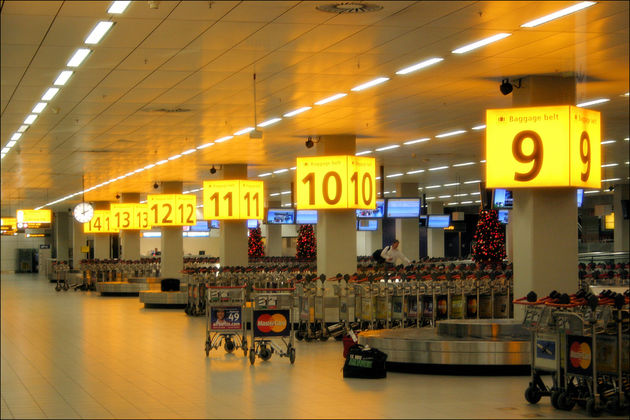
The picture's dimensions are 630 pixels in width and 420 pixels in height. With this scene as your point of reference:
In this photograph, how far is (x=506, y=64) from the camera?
41.9 ft

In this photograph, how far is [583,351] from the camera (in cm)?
938

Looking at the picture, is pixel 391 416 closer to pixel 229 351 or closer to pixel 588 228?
pixel 229 351

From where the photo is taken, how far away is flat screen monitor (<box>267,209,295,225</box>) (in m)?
36.6

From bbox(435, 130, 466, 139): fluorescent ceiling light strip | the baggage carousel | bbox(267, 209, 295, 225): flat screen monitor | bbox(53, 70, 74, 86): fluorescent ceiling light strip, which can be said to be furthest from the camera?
bbox(267, 209, 295, 225): flat screen monitor

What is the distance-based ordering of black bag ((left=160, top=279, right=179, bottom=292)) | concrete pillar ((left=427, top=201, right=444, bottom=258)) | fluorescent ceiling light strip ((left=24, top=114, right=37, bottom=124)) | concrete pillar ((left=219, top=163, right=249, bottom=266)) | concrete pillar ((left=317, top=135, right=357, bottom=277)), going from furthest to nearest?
1. concrete pillar ((left=427, top=201, right=444, bottom=258))
2. black bag ((left=160, top=279, right=179, bottom=292))
3. concrete pillar ((left=219, top=163, right=249, bottom=266))
4. concrete pillar ((left=317, top=135, right=357, bottom=277))
5. fluorescent ceiling light strip ((left=24, top=114, right=37, bottom=124))

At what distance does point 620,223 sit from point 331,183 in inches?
872

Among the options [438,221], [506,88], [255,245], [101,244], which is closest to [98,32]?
[506,88]

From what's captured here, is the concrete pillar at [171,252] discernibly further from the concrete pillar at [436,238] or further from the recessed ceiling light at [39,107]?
the concrete pillar at [436,238]

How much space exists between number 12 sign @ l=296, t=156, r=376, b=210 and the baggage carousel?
5.63 m

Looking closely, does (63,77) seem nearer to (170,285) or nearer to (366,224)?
(170,285)

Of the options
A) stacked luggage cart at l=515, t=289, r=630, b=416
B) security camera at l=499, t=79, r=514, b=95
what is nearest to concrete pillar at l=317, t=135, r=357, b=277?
security camera at l=499, t=79, r=514, b=95

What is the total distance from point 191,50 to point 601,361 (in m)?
6.17

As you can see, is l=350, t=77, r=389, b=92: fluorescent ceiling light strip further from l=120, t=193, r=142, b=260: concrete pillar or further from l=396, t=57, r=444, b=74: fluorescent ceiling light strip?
l=120, t=193, r=142, b=260: concrete pillar

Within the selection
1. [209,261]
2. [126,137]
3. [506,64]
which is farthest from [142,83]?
[209,261]
